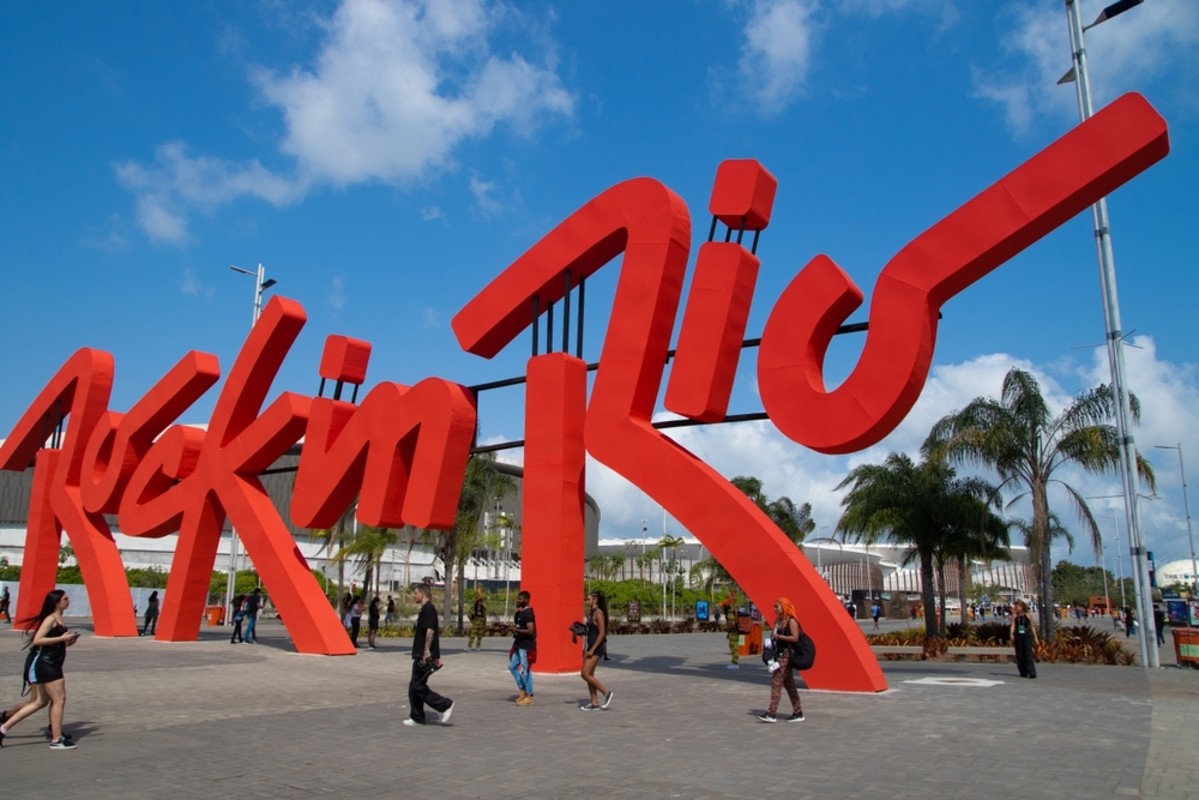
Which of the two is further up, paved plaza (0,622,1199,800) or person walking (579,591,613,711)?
person walking (579,591,613,711)

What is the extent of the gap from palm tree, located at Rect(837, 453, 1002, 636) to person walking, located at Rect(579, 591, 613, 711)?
1814 cm

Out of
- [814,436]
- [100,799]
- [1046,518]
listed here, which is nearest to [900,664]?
[1046,518]

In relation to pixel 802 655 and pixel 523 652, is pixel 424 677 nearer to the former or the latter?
pixel 523 652

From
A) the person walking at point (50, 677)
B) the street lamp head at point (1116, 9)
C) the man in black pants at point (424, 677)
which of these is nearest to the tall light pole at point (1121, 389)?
the street lamp head at point (1116, 9)

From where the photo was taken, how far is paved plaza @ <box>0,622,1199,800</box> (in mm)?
7215

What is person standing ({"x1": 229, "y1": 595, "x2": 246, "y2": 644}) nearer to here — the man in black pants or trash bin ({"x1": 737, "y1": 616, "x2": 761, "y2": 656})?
trash bin ({"x1": 737, "y1": 616, "x2": 761, "y2": 656})

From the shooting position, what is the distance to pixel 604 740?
9391 mm

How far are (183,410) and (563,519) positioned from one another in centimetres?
1216

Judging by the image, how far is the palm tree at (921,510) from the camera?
93.7 ft

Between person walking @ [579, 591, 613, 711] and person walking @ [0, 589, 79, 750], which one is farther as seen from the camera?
person walking @ [579, 591, 613, 711]

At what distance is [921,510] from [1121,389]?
958 cm

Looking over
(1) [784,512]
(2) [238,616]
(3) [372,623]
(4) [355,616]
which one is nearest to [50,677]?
(3) [372,623]

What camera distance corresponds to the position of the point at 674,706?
1216cm

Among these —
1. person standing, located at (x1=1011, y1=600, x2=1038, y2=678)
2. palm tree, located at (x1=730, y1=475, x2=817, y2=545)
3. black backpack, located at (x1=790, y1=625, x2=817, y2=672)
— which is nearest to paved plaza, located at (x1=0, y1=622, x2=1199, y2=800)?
person standing, located at (x1=1011, y1=600, x2=1038, y2=678)
